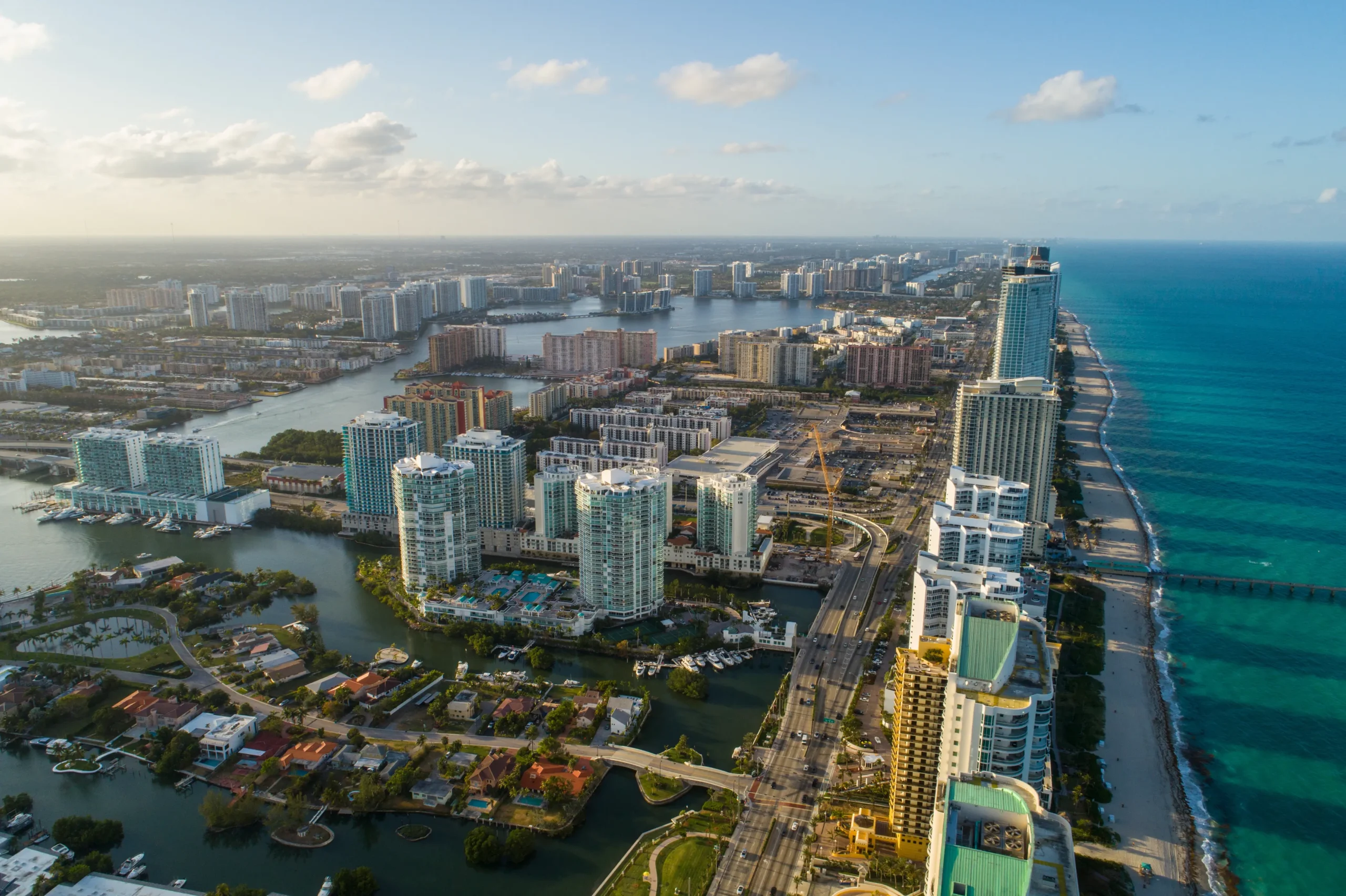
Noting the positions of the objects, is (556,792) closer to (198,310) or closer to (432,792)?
(432,792)

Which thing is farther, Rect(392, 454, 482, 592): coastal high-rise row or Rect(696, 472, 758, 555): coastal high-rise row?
Rect(696, 472, 758, 555): coastal high-rise row

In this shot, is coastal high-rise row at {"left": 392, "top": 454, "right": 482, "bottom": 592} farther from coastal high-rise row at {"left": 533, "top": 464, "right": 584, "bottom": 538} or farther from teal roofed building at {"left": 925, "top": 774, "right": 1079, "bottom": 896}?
teal roofed building at {"left": 925, "top": 774, "right": 1079, "bottom": 896}

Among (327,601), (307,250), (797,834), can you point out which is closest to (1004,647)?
(797,834)

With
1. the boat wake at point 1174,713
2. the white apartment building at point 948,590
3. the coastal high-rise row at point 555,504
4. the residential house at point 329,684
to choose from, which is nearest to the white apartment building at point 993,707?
the boat wake at point 1174,713

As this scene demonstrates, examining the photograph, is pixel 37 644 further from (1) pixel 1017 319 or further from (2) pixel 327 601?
(1) pixel 1017 319

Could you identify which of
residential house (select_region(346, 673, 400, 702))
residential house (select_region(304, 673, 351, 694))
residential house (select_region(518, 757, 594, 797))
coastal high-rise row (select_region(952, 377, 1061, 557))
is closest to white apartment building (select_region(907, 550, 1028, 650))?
residential house (select_region(518, 757, 594, 797))

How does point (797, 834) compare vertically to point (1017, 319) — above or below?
below
